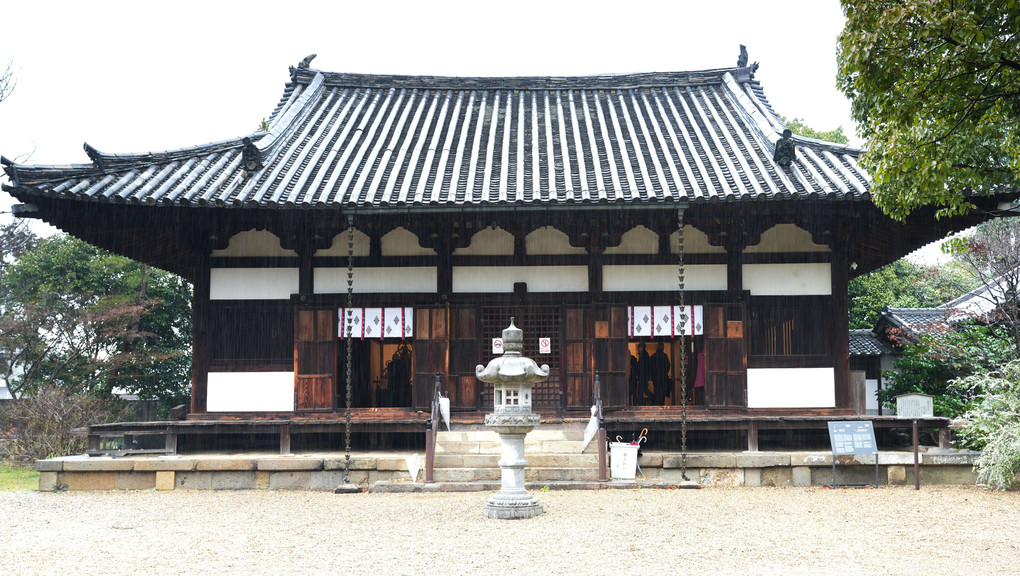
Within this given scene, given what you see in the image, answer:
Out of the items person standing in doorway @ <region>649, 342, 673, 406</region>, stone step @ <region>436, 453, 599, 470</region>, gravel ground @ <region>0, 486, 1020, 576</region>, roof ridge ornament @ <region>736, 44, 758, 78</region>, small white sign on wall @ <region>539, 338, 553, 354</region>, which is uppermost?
roof ridge ornament @ <region>736, 44, 758, 78</region>

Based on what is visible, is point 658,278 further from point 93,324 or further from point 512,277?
point 93,324

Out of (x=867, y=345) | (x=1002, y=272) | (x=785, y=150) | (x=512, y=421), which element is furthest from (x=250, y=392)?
(x=867, y=345)

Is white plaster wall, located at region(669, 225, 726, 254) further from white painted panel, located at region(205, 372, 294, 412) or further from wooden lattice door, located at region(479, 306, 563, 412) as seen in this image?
white painted panel, located at region(205, 372, 294, 412)

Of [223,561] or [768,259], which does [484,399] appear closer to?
[768,259]

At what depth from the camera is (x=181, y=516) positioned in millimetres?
10156

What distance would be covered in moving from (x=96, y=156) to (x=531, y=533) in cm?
953

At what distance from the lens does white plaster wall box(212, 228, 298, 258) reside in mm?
14664

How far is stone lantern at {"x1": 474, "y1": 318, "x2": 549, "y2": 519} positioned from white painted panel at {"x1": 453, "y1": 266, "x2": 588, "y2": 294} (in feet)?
15.9

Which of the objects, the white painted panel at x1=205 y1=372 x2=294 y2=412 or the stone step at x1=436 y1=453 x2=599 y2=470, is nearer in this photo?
the stone step at x1=436 y1=453 x2=599 y2=470

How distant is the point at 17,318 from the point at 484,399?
46.9 ft

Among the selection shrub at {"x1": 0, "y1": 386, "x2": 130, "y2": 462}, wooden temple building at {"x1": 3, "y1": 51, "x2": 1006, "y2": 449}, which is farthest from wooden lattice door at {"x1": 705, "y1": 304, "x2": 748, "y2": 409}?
shrub at {"x1": 0, "y1": 386, "x2": 130, "y2": 462}

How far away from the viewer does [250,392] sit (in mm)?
14352

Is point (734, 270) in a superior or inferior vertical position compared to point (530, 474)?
superior

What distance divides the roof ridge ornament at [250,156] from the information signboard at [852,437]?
10693 mm
